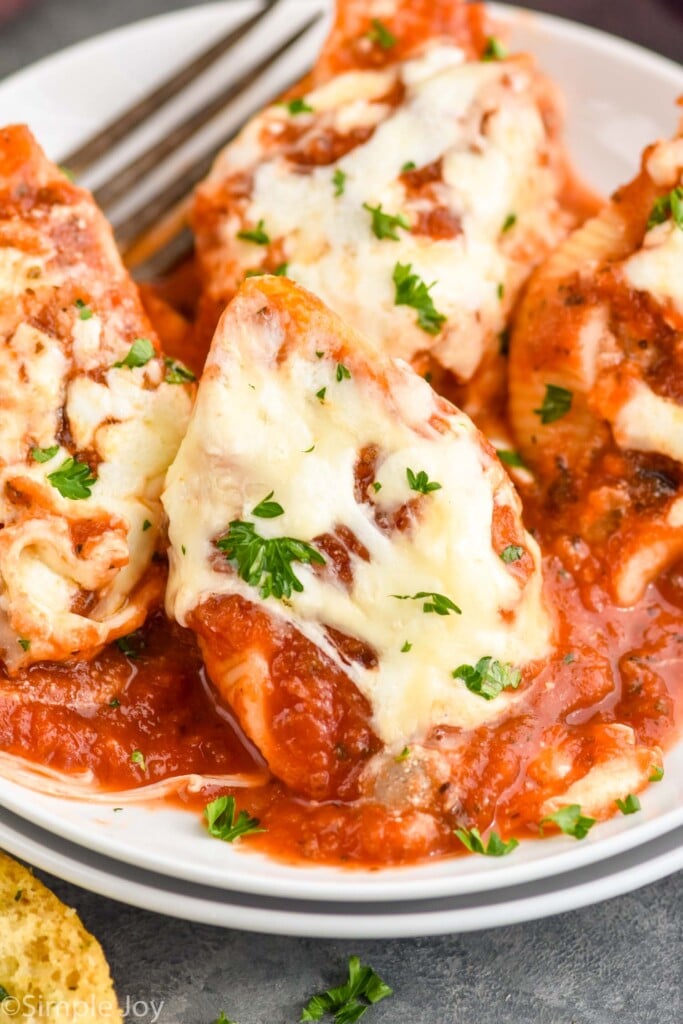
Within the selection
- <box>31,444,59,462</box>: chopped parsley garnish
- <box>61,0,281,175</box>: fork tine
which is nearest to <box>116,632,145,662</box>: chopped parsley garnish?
<box>31,444,59,462</box>: chopped parsley garnish

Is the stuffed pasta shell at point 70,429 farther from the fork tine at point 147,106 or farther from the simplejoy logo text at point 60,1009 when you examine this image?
the fork tine at point 147,106

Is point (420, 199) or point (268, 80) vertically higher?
point (420, 199)

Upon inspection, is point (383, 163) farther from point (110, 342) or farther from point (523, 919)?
point (523, 919)

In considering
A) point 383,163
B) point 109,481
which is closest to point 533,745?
point 109,481

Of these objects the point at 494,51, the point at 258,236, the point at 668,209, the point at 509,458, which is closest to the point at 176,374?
the point at 258,236

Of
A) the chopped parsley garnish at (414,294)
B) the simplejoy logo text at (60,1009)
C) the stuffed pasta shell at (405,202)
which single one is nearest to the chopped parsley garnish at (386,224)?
the stuffed pasta shell at (405,202)

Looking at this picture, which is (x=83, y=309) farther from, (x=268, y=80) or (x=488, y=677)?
(x=268, y=80)
